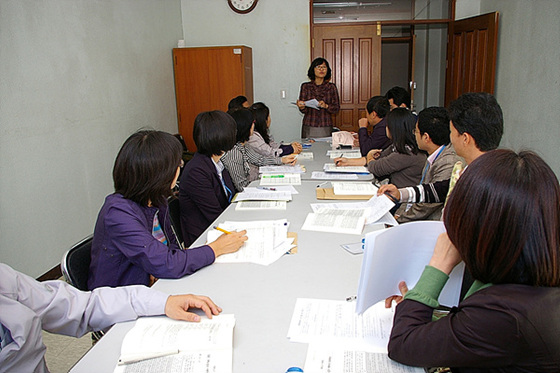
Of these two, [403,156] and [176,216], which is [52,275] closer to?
[176,216]

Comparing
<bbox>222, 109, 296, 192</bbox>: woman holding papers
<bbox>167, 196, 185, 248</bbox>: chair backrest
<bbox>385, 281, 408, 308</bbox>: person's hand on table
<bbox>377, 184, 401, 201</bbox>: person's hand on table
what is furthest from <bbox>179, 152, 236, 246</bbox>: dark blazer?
<bbox>385, 281, 408, 308</bbox>: person's hand on table

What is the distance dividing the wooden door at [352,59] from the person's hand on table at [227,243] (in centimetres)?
522

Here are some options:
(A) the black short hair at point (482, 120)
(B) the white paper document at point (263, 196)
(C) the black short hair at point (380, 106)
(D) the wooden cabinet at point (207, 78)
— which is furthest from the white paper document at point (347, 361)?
(D) the wooden cabinet at point (207, 78)

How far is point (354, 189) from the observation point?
8.67 feet

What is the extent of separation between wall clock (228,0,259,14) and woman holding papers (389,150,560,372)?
19.7 feet

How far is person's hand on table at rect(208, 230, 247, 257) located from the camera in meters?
1.71

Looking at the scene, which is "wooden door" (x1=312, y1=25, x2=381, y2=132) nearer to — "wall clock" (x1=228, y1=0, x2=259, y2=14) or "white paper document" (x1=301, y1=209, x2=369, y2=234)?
"wall clock" (x1=228, y1=0, x2=259, y2=14)

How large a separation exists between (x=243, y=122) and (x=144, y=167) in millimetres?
1807

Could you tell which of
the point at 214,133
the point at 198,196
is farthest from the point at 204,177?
the point at 214,133

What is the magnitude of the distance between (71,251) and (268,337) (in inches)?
33.5

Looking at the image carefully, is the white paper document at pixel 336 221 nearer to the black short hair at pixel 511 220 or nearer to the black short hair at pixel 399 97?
the black short hair at pixel 511 220

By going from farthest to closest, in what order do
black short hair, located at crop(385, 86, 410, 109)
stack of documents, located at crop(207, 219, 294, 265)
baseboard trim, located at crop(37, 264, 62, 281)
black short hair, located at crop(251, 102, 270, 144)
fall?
black short hair, located at crop(385, 86, 410, 109), black short hair, located at crop(251, 102, 270, 144), baseboard trim, located at crop(37, 264, 62, 281), stack of documents, located at crop(207, 219, 294, 265)

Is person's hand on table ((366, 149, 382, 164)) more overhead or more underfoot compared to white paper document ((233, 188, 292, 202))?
more overhead

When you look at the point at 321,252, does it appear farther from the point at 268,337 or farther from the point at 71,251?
the point at 71,251
